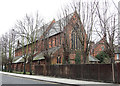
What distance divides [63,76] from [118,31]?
9.57 metres

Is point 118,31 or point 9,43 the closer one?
point 118,31

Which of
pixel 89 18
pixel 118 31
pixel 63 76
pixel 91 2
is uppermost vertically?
pixel 91 2

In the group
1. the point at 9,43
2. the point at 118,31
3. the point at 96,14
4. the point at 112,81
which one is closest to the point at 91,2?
the point at 96,14

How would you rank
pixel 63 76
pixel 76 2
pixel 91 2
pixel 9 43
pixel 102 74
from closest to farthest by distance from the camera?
pixel 102 74 < pixel 91 2 < pixel 76 2 < pixel 63 76 < pixel 9 43

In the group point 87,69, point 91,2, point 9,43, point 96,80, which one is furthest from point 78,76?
point 9,43

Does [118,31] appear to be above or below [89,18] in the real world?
below

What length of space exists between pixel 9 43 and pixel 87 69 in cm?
3441

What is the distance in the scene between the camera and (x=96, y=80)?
1711cm

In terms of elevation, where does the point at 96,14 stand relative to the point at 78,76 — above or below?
above

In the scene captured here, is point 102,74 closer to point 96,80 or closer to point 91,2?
point 96,80

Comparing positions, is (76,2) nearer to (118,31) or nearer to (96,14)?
(96,14)

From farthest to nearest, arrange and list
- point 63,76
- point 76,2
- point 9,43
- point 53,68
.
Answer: point 9,43 < point 53,68 < point 63,76 < point 76,2

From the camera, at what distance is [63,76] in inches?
877

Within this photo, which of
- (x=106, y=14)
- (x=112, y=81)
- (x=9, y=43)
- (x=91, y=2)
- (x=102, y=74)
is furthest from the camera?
(x=9, y=43)
